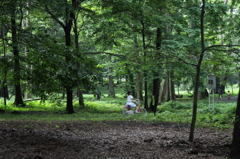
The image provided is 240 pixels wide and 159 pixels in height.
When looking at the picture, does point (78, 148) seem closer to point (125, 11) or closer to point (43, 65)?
point (43, 65)

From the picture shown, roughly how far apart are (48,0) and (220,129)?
738 centimetres

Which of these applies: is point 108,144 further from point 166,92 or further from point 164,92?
point 166,92

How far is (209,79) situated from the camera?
63.0ft

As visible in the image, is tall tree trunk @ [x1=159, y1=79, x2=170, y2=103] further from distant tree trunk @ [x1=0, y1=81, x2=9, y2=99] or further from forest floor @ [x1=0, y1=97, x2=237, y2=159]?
forest floor @ [x1=0, y1=97, x2=237, y2=159]

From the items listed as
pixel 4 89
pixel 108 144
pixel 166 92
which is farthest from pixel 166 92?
pixel 108 144

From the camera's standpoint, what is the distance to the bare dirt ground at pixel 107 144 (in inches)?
227

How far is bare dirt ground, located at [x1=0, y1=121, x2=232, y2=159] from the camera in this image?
5.76 metres

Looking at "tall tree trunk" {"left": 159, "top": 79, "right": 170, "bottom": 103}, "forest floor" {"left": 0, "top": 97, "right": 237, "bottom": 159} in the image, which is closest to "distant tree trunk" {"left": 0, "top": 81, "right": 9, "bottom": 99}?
"forest floor" {"left": 0, "top": 97, "right": 237, "bottom": 159}

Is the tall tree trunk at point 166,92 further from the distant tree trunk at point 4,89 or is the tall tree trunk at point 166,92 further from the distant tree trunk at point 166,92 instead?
the distant tree trunk at point 4,89

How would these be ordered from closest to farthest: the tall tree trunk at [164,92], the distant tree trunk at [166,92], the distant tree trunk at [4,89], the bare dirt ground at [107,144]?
the bare dirt ground at [107,144], the distant tree trunk at [4,89], the tall tree trunk at [164,92], the distant tree trunk at [166,92]

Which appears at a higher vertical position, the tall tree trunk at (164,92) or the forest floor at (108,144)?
the tall tree trunk at (164,92)

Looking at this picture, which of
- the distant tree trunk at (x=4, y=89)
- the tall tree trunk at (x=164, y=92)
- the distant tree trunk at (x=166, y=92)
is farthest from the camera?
the distant tree trunk at (x=166, y=92)

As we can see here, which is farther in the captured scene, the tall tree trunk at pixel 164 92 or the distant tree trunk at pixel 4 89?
the tall tree trunk at pixel 164 92

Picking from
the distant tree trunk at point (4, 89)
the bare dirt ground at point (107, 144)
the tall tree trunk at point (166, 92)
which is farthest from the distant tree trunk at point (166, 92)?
the bare dirt ground at point (107, 144)
